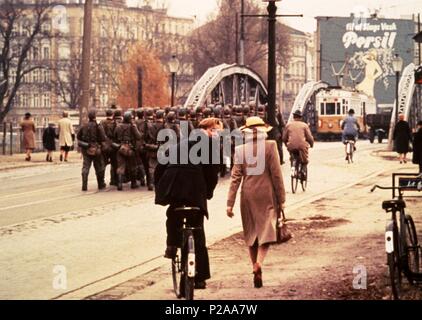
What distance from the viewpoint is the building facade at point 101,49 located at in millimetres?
87938

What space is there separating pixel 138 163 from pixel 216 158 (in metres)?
16.0

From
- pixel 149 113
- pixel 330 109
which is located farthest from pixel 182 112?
pixel 330 109

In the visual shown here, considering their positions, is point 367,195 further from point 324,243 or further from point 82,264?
point 82,264

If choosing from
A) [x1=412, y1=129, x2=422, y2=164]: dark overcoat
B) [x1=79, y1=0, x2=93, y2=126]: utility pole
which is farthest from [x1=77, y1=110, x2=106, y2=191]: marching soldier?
[x1=79, y1=0, x2=93, y2=126]: utility pole

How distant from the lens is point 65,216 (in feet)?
68.2

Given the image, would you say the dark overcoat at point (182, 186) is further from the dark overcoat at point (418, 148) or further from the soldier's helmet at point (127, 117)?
the soldier's helmet at point (127, 117)

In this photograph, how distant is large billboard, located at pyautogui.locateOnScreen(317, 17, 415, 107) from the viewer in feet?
409

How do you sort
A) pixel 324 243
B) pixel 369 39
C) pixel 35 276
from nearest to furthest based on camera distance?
pixel 35 276 → pixel 324 243 → pixel 369 39

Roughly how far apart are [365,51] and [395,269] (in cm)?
11923

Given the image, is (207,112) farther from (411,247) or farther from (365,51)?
(365,51)

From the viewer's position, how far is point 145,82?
Result: 76250mm

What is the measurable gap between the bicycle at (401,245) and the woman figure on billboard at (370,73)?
4466 inches
